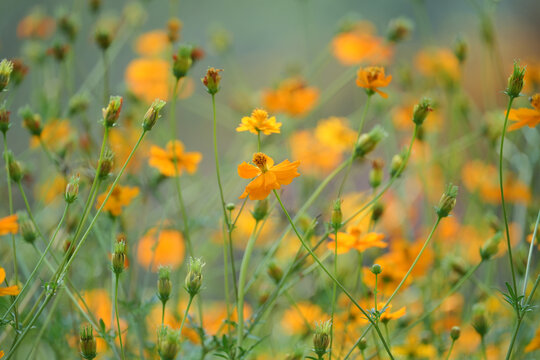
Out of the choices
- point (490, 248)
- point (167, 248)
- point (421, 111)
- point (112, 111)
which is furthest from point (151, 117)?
point (167, 248)

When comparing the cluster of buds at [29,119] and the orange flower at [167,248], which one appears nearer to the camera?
the cluster of buds at [29,119]

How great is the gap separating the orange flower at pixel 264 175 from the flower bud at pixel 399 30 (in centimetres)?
50

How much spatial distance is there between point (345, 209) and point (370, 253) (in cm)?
13

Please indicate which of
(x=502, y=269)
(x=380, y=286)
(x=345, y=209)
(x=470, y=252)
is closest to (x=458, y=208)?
(x=502, y=269)

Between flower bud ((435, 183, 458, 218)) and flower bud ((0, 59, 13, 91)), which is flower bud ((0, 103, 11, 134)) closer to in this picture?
flower bud ((0, 59, 13, 91))

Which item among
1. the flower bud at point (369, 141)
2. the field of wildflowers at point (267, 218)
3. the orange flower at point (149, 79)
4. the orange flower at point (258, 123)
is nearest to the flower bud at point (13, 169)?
the field of wildflowers at point (267, 218)

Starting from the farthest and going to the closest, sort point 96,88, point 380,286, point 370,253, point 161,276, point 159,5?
point 159,5, point 96,88, point 370,253, point 380,286, point 161,276

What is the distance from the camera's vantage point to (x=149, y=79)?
1.02 metres

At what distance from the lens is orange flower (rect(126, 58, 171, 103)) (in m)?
1.00

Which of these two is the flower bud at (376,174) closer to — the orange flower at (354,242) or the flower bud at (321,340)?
the orange flower at (354,242)

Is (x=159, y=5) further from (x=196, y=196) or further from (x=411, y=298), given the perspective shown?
(x=411, y=298)

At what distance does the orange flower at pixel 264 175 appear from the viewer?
18.4 inches

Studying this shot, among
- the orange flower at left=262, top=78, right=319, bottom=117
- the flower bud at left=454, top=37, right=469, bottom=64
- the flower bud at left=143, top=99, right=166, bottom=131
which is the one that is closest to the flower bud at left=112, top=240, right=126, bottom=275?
the flower bud at left=143, top=99, right=166, bottom=131

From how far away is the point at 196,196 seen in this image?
3.35 feet
